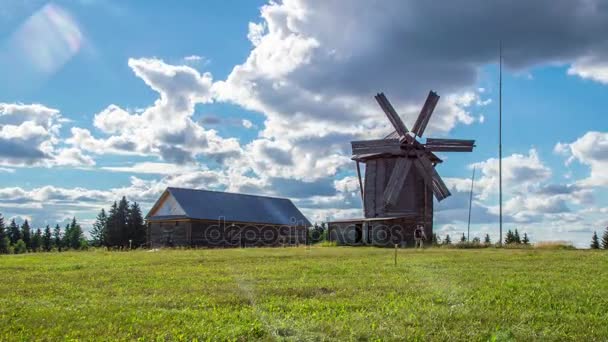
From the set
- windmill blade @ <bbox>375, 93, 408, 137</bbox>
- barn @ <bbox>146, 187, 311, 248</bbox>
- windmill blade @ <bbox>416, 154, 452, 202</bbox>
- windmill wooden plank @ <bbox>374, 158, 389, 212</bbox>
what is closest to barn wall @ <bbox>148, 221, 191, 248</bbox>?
barn @ <bbox>146, 187, 311, 248</bbox>

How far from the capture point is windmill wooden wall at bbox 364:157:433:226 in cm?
4675

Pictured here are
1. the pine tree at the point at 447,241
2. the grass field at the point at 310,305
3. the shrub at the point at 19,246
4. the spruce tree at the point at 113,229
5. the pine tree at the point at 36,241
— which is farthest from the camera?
the pine tree at the point at 36,241

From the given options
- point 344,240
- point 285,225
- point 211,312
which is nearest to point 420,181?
point 344,240

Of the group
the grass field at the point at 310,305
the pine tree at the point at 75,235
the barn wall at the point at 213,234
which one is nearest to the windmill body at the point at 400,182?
the barn wall at the point at 213,234

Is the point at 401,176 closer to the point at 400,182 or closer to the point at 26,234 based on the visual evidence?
the point at 400,182

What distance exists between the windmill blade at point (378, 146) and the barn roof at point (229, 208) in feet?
45.0

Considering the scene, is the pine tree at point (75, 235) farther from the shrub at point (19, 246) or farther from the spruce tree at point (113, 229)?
the spruce tree at point (113, 229)

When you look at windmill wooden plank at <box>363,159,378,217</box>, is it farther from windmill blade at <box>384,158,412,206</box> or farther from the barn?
the barn

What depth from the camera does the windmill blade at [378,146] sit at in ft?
152

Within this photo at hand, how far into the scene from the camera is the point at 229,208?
54938 mm

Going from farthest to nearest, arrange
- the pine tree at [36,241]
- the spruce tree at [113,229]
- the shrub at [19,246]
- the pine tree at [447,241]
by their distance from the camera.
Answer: the pine tree at [36,241] < the shrub at [19,246] < the spruce tree at [113,229] < the pine tree at [447,241]

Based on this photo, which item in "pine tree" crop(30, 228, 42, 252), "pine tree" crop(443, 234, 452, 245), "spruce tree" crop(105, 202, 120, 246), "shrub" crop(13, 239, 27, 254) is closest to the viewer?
"pine tree" crop(443, 234, 452, 245)

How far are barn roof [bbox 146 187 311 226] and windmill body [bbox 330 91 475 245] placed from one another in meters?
11.9

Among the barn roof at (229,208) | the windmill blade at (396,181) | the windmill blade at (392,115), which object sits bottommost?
the barn roof at (229,208)
